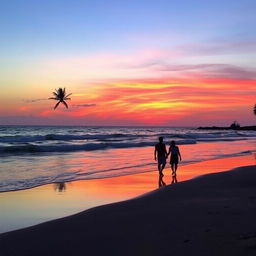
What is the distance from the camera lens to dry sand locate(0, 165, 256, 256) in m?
5.81

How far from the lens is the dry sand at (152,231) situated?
581 centimetres

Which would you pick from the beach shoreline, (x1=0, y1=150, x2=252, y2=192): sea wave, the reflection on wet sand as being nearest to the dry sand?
the beach shoreline

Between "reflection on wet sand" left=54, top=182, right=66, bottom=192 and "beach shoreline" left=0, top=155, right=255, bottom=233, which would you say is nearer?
"beach shoreline" left=0, top=155, right=255, bottom=233

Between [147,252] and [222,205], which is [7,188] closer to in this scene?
[222,205]

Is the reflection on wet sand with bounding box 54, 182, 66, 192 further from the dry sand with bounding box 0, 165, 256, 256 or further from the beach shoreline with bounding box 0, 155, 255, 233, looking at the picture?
the dry sand with bounding box 0, 165, 256, 256

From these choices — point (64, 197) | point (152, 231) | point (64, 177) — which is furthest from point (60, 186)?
point (152, 231)

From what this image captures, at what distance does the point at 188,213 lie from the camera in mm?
8227

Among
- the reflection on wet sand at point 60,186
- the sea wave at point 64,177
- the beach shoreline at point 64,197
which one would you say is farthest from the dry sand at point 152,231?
the sea wave at point 64,177

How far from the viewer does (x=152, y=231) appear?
695cm

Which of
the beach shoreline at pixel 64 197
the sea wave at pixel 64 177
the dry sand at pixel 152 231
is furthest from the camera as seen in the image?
the sea wave at pixel 64 177

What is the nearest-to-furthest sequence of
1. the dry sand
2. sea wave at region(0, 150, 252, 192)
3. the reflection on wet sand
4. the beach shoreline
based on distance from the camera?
1. the dry sand
2. the beach shoreline
3. the reflection on wet sand
4. sea wave at region(0, 150, 252, 192)

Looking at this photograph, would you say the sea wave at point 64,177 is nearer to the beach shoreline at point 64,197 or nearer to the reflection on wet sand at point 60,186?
→ the reflection on wet sand at point 60,186

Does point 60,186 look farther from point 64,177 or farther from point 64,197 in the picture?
point 64,177

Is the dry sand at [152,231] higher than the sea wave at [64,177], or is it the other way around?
the dry sand at [152,231]
